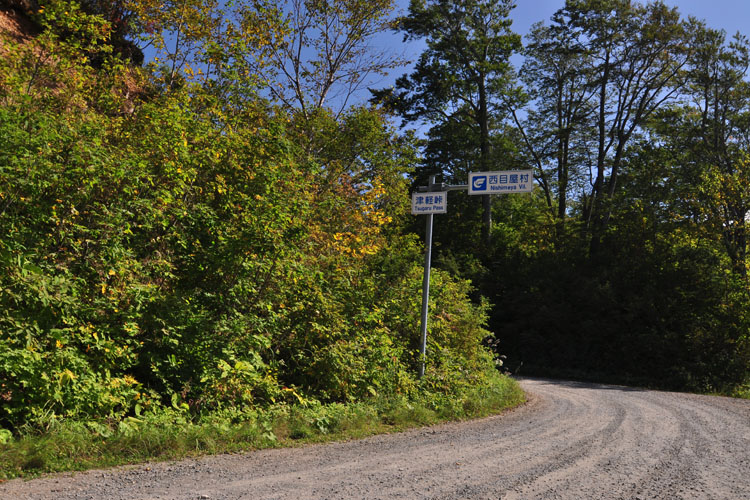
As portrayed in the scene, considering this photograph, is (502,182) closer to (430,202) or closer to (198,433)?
(430,202)

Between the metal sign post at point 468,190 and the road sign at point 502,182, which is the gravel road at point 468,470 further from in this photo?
the road sign at point 502,182

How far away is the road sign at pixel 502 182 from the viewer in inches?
349

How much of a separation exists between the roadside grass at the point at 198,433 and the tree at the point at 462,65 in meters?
21.6

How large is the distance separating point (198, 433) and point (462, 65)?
2720cm

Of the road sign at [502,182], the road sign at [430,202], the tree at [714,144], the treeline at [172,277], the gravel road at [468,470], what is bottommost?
the gravel road at [468,470]

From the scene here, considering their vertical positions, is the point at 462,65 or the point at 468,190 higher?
the point at 462,65

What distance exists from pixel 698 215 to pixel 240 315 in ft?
63.5

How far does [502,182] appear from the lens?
9023 mm

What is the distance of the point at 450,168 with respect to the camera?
30516mm

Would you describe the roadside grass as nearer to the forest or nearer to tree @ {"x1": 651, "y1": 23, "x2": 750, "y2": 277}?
the forest

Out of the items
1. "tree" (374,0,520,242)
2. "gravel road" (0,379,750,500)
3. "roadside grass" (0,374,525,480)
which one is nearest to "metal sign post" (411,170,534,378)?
"roadside grass" (0,374,525,480)

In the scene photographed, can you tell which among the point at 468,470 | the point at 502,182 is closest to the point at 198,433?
the point at 468,470

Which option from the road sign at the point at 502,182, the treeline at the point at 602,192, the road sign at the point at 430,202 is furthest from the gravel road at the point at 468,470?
the treeline at the point at 602,192

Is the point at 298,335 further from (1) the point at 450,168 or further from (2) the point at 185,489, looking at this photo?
(1) the point at 450,168
